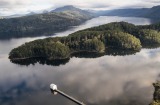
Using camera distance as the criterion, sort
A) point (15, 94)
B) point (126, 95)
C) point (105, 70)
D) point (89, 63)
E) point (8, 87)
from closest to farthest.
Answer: point (126, 95) → point (15, 94) → point (8, 87) → point (105, 70) → point (89, 63)

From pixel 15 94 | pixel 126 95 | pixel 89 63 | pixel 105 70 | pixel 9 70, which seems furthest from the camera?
pixel 89 63

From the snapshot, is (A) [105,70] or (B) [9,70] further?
(B) [9,70]

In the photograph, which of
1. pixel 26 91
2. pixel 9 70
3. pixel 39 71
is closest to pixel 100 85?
pixel 26 91

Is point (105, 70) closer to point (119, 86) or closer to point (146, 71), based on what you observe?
point (146, 71)

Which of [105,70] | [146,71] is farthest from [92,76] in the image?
[146,71]

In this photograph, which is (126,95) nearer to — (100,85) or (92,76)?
(100,85)

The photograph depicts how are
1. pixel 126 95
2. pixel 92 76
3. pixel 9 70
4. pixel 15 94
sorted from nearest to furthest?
pixel 126 95 < pixel 15 94 < pixel 92 76 < pixel 9 70
